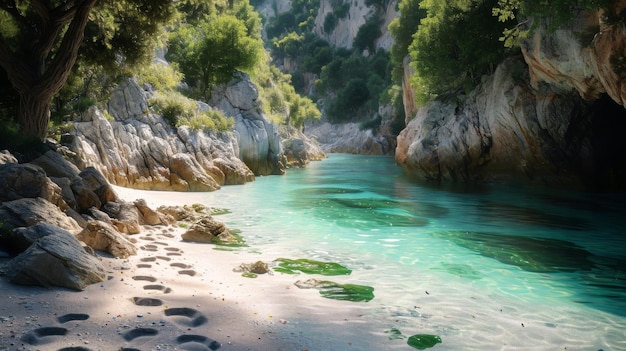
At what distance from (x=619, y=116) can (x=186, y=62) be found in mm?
26593

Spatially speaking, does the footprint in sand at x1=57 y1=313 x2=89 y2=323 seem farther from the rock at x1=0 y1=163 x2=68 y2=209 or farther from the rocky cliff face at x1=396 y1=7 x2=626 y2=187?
the rocky cliff face at x1=396 y1=7 x2=626 y2=187

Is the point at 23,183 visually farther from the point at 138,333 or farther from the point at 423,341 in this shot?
the point at 423,341

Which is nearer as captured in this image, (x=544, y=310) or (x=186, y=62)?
(x=544, y=310)

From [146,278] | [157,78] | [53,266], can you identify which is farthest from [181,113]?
[53,266]

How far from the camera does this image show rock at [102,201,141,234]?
9.28 metres

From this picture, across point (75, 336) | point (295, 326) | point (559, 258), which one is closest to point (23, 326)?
point (75, 336)

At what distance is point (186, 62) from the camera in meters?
33.1

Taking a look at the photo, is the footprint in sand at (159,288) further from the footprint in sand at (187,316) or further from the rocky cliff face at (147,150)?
the rocky cliff face at (147,150)

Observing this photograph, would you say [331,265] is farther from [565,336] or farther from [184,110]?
[184,110]

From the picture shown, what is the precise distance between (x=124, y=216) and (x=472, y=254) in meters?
7.47

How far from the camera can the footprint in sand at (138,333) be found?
4379 mm

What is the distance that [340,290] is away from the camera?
23.0 feet

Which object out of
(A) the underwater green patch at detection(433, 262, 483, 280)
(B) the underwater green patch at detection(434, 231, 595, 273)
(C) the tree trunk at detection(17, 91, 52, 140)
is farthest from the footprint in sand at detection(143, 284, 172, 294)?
(C) the tree trunk at detection(17, 91, 52, 140)

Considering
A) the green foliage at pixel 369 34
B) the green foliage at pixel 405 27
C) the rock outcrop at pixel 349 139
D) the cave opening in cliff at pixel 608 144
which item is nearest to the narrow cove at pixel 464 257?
the cave opening in cliff at pixel 608 144
